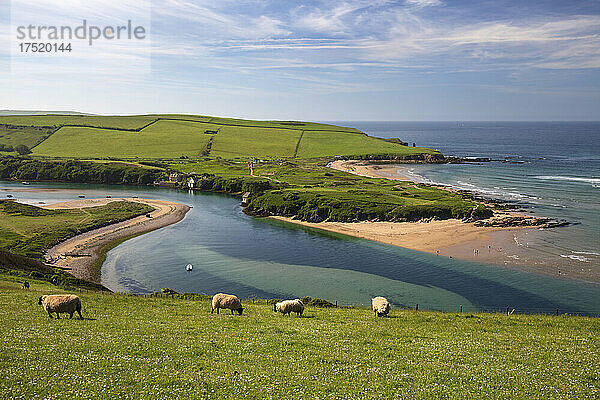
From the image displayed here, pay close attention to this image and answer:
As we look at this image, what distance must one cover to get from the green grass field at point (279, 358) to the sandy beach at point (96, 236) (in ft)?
136

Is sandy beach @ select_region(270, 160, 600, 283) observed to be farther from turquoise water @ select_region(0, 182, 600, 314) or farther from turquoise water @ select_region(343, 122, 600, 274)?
turquoise water @ select_region(0, 182, 600, 314)

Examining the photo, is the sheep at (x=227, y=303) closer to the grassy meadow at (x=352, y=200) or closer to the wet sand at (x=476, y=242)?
the wet sand at (x=476, y=242)

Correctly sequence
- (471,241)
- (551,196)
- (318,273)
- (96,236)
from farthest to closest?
(551,196) → (96,236) → (471,241) → (318,273)

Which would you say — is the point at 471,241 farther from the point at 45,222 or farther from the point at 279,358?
the point at 45,222

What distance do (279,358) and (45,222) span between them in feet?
304

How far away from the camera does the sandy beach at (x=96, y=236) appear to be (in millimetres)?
66188

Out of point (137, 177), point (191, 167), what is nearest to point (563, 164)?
point (191, 167)

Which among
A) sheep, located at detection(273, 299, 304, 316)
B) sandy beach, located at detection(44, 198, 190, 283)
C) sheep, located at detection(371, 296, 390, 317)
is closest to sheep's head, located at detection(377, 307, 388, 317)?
sheep, located at detection(371, 296, 390, 317)

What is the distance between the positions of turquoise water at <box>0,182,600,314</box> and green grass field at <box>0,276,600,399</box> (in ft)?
91.1

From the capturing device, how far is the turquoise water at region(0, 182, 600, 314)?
181ft

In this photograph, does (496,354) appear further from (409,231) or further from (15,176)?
(15,176)

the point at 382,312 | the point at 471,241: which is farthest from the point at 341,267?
the point at 382,312

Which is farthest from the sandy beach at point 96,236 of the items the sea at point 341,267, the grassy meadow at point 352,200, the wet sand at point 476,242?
the wet sand at point 476,242

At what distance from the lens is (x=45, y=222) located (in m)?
91.8
